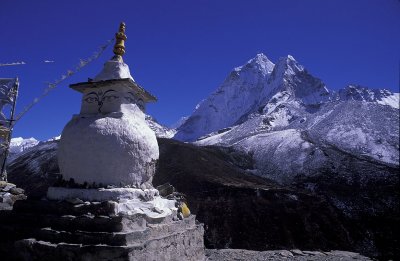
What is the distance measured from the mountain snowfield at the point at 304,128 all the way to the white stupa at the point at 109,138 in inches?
1252

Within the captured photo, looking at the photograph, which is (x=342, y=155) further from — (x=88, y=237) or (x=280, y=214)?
(x=88, y=237)

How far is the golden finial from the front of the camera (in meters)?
9.60

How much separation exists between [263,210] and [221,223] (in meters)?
3.53

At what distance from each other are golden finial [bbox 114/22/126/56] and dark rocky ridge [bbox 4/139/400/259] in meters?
10.9

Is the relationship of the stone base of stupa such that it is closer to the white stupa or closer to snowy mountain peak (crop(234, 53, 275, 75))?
the white stupa

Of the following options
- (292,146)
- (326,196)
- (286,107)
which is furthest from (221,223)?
(286,107)

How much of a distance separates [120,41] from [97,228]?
5.18 meters

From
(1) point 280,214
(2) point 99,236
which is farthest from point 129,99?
(1) point 280,214

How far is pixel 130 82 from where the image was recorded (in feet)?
29.0

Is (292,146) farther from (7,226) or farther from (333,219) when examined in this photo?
(7,226)

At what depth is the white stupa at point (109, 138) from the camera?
25.8ft

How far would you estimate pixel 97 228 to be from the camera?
→ 22.2 ft

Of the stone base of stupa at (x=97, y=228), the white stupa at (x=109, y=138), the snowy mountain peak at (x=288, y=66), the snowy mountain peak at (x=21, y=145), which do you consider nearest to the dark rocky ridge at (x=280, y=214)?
the white stupa at (x=109, y=138)

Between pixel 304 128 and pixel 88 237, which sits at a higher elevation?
pixel 304 128
